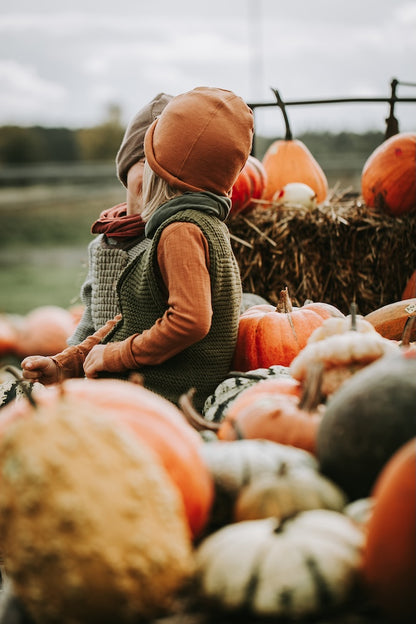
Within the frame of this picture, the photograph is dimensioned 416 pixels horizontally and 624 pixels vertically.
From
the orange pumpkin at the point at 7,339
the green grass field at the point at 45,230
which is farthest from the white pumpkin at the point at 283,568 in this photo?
the green grass field at the point at 45,230

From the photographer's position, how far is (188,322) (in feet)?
7.98

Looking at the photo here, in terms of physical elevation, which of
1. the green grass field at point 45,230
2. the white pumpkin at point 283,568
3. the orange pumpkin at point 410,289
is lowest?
the green grass field at point 45,230

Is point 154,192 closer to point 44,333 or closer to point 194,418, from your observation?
point 194,418

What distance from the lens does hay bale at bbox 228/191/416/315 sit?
4293mm

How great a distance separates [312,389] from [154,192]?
1369 mm

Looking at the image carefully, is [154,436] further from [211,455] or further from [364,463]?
[364,463]

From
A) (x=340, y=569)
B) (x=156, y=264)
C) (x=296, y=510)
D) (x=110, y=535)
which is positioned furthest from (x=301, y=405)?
(x=156, y=264)

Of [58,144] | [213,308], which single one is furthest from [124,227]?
[58,144]

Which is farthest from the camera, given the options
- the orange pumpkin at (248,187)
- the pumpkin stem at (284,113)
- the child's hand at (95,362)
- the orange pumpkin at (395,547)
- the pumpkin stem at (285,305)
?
the pumpkin stem at (284,113)

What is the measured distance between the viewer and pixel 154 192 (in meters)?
2.79

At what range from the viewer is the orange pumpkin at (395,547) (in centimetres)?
111

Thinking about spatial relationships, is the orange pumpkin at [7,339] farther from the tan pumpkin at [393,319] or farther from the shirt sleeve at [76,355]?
the tan pumpkin at [393,319]

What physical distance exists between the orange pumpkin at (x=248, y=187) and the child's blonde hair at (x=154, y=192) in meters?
1.45

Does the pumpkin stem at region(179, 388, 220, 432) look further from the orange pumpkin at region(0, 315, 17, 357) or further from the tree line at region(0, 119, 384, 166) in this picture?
the tree line at region(0, 119, 384, 166)
